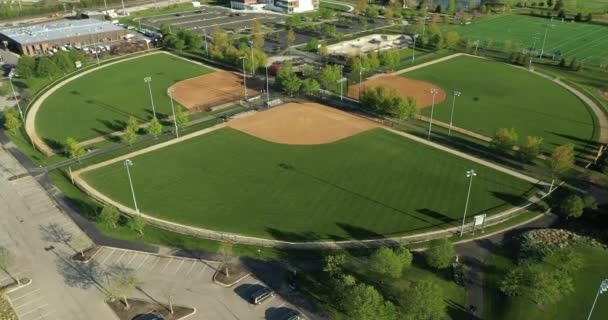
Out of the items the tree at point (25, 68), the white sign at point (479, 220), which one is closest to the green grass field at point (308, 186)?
the white sign at point (479, 220)

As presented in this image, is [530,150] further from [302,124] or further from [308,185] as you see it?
[302,124]

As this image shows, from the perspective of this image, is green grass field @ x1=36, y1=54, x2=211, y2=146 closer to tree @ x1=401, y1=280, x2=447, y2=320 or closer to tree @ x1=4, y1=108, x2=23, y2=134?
tree @ x1=4, y1=108, x2=23, y2=134

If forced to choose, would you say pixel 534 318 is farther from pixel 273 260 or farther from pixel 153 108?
pixel 153 108

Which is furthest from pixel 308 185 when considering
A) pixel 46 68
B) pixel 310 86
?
pixel 46 68

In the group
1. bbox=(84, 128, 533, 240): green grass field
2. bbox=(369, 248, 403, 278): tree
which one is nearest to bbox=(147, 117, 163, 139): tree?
bbox=(84, 128, 533, 240): green grass field

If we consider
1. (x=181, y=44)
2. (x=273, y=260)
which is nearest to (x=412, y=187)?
(x=273, y=260)

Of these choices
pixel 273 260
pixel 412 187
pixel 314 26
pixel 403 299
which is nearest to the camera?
pixel 403 299
